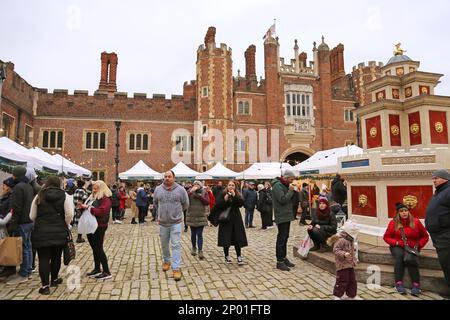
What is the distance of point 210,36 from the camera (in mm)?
24781

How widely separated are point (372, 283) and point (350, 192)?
217 cm

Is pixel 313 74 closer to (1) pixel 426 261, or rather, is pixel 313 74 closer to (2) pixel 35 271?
(1) pixel 426 261

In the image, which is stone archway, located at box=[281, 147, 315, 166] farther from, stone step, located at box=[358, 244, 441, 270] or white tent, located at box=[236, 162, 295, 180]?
stone step, located at box=[358, 244, 441, 270]

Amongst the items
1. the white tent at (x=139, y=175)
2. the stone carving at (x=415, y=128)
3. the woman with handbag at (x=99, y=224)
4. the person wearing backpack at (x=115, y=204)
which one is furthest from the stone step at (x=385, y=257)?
the white tent at (x=139, y=175)

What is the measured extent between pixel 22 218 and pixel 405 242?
613 cm

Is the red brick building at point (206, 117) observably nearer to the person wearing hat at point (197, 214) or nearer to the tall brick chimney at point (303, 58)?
the tall brick chimney at point (303, 58)

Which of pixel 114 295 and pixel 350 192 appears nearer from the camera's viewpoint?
pixel 114 295

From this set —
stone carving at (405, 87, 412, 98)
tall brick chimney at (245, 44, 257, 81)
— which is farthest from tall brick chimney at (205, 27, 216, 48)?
stone carving at (405, 87, 412, 98)

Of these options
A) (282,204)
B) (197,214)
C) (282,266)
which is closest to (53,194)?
(197,214)

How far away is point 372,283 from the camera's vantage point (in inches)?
180

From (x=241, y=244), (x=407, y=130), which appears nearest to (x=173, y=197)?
(x=241, y=244)

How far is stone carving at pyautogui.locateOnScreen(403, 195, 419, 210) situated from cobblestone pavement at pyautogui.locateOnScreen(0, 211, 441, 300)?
1.55 metres

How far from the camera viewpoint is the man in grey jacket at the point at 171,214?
200 inches

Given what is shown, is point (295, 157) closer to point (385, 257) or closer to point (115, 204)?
point (115, 204)
